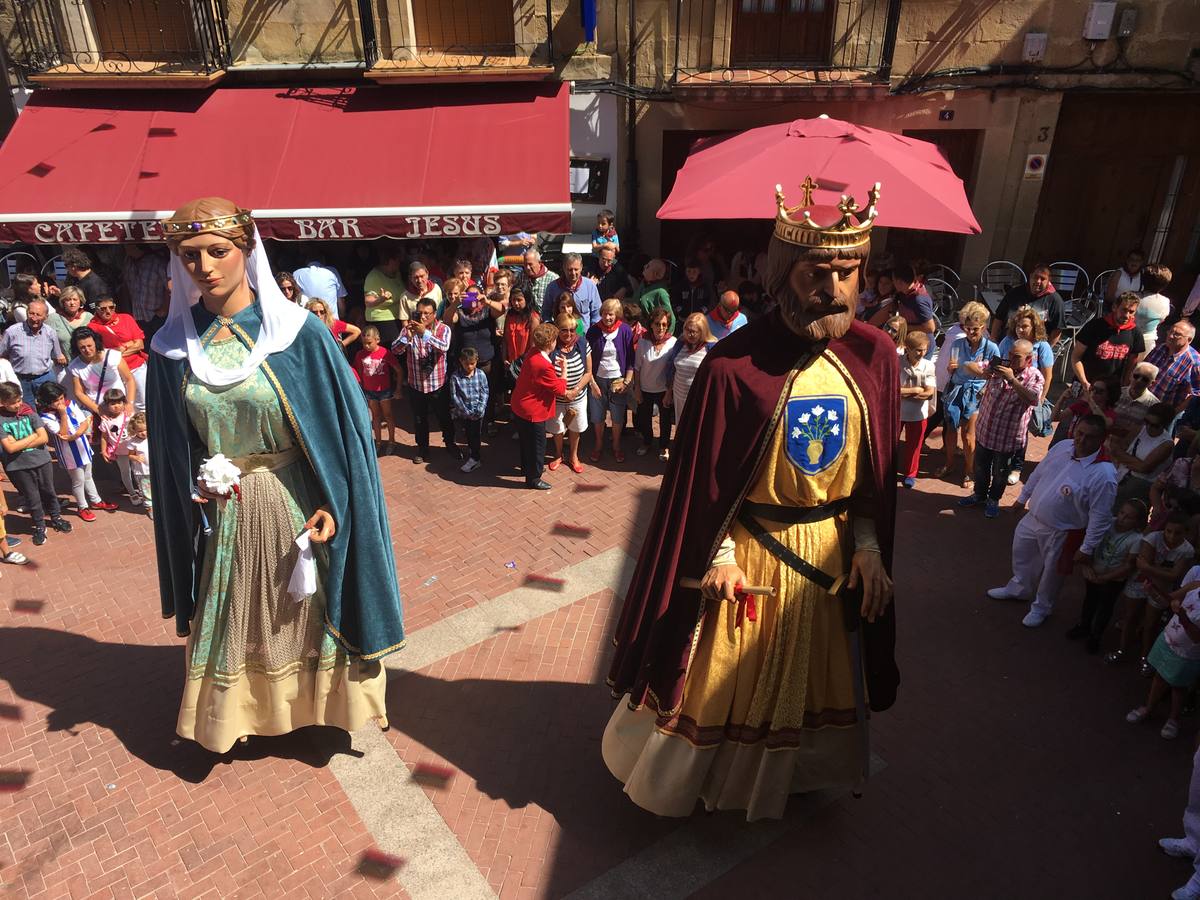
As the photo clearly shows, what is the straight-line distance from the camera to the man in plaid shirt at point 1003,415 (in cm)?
697

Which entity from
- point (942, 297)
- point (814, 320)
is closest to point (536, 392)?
point (814, 320)

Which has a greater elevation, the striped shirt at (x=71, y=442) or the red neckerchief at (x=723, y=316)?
the red neckerchief at (x=723, y=316)

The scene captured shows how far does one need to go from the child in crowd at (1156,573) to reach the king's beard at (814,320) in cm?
294

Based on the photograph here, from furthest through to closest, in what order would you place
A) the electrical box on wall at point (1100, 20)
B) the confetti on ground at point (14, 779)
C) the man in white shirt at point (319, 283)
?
the electrical box on wall at point (1100, 20) < the man in white shirt at point (319, 283) < the confetti on ground at point (14, 779)

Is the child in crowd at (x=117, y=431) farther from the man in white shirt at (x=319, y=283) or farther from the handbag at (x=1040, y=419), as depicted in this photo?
the handbag at (x=1040, y=419)

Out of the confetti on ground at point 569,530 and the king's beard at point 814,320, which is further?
the confetti on ground at point 569,530

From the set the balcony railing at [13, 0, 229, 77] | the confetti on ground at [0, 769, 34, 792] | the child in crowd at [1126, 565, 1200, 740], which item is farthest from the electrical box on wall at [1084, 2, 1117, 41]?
the confetti on ground at [0, 769, 34, 792]

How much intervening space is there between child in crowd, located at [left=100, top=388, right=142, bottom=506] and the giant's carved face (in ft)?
19.8

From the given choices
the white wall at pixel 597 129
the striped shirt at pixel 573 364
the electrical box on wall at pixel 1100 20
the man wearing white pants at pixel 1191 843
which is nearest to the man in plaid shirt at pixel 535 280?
the striped shirt at pixel 573 364

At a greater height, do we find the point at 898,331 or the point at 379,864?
the point at 898,331

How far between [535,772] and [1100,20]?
10.7m

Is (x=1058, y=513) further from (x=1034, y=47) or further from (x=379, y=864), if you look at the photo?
(x=1034, y=47)

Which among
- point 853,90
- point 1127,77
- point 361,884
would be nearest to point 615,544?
point 361,884

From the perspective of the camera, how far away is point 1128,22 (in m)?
10.5
